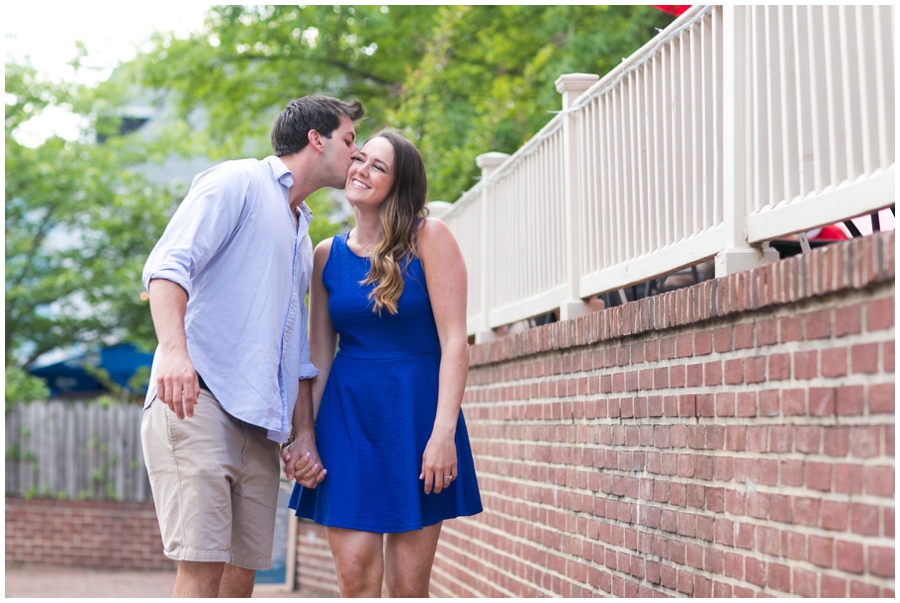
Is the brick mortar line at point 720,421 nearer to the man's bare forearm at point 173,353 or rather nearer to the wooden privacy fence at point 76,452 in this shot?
the man's bare forearm at point 173,353

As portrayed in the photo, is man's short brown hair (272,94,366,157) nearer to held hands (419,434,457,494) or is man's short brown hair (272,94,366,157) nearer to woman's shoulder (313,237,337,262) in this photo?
woman's shoulder (313,237,337,262)

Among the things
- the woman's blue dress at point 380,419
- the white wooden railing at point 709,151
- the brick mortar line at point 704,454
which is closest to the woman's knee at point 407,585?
the woman's blue dress at point 380,419

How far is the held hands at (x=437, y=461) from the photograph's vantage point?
3.44 meters

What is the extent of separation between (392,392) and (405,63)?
44.6ft

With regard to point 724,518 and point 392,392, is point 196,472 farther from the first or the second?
point 724,518

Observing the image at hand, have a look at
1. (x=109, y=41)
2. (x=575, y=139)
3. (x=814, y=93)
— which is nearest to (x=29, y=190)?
→ (x=109, y=41)

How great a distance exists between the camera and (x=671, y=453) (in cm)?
336

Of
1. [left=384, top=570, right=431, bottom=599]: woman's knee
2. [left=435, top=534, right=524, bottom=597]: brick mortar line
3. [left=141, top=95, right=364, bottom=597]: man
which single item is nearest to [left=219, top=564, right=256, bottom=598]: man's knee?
[left=141, top=95, right=364, bottom=597]: man

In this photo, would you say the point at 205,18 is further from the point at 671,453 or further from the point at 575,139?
the point at 671,453

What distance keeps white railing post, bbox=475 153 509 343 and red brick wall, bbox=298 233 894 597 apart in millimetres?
1303

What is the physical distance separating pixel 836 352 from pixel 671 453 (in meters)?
1.07

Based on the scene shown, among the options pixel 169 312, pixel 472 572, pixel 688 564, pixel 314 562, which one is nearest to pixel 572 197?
pixel 688 564

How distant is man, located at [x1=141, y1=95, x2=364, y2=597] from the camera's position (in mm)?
3146

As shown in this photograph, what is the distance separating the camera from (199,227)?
3225 millimetres
